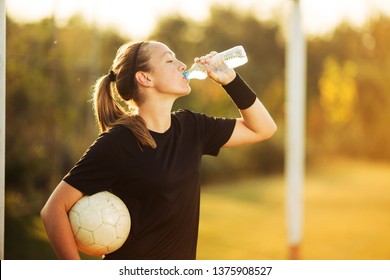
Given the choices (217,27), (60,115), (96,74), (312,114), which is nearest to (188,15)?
(217,27)

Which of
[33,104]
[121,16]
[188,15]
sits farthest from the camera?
[188,15]

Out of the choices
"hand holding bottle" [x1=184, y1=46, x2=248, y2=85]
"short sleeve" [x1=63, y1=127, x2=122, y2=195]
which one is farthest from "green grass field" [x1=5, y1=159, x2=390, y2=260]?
"short sleeve" [x1=63, y1=127, x2=122, y2=195]

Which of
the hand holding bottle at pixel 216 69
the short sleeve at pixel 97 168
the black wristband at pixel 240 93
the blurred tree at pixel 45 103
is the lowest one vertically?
the short sleeve at pixel 97 168

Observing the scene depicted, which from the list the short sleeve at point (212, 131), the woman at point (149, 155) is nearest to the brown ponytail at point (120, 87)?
the woman at point (149, 155)

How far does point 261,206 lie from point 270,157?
374 cm

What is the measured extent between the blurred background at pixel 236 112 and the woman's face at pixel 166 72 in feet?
8.90

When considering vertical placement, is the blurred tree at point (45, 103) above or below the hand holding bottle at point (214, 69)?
above

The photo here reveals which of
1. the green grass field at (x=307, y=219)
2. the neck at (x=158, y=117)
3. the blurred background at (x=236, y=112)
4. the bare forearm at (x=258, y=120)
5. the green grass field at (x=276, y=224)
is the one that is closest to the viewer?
the neck at (x=158, y=117)

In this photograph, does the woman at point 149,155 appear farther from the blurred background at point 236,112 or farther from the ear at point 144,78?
the blurred background at point 236,112

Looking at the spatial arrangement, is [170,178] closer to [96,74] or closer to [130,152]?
[130,152]

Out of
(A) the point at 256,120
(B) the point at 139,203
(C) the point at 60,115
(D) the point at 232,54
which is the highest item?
(C) the point at 60,115

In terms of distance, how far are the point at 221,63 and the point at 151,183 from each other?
25.7 inches

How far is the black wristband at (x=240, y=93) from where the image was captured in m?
2.50

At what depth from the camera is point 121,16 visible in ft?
31.0
